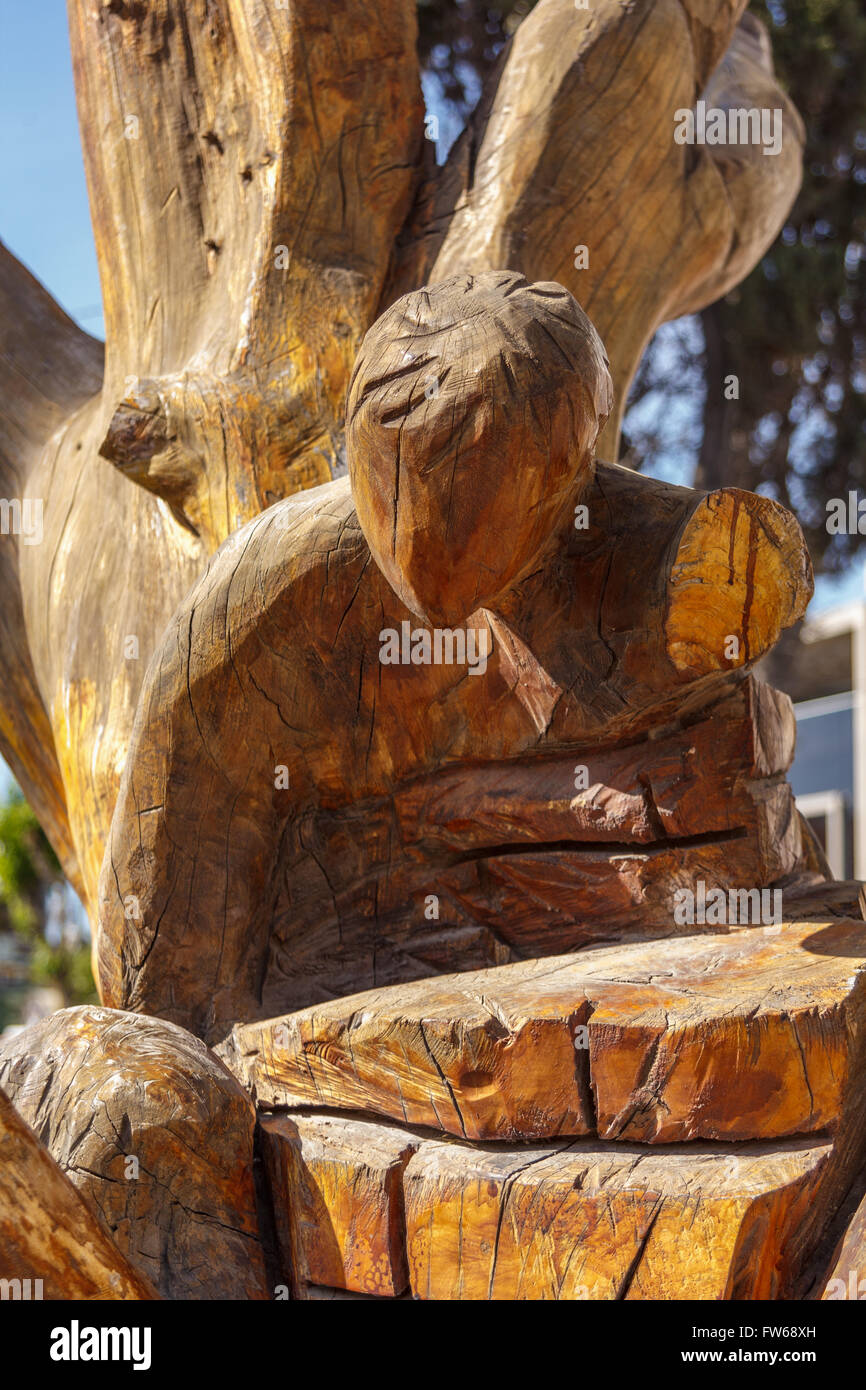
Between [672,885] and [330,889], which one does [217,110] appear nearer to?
[330,889]

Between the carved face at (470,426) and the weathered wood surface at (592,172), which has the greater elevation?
the weathered wood surface at (592,172)

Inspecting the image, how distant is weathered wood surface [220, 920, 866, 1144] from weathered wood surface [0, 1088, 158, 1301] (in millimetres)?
440

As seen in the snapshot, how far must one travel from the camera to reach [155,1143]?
5.92 feet

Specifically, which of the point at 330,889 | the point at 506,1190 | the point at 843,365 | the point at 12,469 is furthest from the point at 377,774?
the point at 843,365

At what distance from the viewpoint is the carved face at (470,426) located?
5.17 ft

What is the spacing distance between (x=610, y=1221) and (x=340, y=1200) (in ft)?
1.27

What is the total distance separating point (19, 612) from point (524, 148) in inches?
59.7

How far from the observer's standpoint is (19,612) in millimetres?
3121

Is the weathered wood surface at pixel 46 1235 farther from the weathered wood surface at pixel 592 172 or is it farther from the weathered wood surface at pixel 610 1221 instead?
the weathered wood surface at pixel 592 172

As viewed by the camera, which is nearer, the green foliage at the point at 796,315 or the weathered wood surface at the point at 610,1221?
the weathered wood surface at the point at 610,1221

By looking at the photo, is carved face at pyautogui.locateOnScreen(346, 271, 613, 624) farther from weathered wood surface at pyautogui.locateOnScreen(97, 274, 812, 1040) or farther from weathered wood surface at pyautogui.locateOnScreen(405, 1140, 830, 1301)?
weathered wood surface at pyautogui.locateOnScreen(405, 1140, 830, 1301)

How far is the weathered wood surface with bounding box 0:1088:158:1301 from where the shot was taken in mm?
1490

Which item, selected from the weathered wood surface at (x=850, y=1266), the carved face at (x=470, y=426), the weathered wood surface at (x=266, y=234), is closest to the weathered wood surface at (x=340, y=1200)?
the weathered wood surface at (x=850, y=1266)

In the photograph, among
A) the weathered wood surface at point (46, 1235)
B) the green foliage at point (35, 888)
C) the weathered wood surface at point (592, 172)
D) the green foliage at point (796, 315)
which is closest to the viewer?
the weathered wood surface at point (46, 1235)
